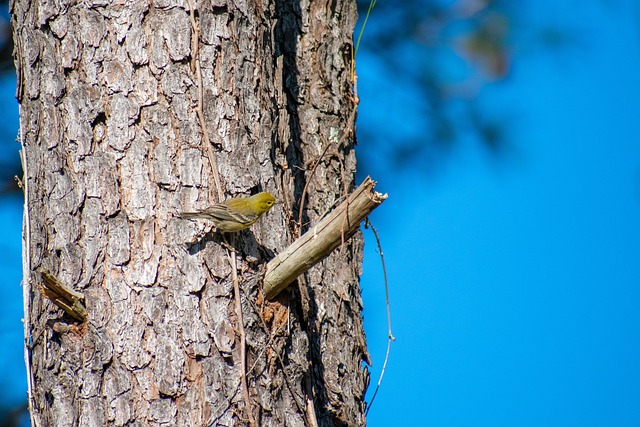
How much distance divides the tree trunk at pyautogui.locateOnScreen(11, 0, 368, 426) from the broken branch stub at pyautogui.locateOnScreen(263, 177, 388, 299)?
2.8 inches

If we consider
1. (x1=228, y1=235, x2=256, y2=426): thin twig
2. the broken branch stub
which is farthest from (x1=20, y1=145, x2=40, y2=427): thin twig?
the broken branch stub

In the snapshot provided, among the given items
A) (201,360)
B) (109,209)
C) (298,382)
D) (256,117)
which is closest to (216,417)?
(201,360)

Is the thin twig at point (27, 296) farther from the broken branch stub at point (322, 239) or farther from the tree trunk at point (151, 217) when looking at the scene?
the broken branch stub at point (322, 239)

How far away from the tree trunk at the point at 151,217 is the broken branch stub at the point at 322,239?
0.07 meters

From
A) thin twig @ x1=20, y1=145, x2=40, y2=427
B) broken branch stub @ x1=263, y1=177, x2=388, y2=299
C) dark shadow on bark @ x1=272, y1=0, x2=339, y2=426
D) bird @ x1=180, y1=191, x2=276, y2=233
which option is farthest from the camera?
dark shadow on bark @ x1=272, y1=0, x2=339, y2=426

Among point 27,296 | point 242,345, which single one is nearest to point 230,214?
point 242,345

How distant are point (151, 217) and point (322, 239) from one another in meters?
0.58

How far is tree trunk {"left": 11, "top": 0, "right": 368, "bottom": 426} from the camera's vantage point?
90.5 inches

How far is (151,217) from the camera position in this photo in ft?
7.78

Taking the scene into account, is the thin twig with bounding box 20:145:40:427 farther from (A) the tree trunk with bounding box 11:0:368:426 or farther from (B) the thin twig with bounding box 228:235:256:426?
(B) the thin twig with bounding box 228:235:256:426

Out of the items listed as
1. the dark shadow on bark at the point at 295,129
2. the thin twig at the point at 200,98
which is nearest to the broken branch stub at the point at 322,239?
the thin twig at the point at 200,98

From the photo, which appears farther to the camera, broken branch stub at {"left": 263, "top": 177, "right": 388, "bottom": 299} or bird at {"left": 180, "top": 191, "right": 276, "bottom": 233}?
bird at {"left": 180, "top": 191, "right": 276, "bottom": 233}

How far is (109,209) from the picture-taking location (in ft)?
7.81

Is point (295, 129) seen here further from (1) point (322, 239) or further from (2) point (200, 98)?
(1) point (322, 239)
